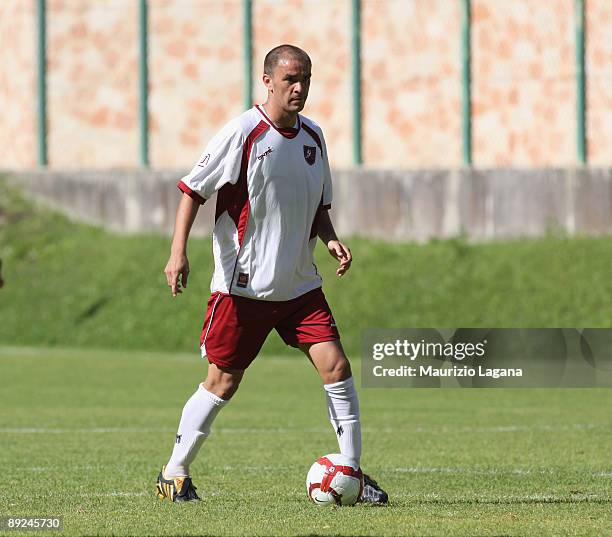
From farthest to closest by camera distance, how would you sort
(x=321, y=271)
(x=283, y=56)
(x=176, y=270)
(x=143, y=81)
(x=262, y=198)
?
(x=143, y=81) < (x=321, y=271) < (x=262, y=198) < (x=283, y=56) < (x=176, y=270)

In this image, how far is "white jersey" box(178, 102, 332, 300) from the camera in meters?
7.87

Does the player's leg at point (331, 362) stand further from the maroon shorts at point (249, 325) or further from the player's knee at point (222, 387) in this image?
the player's knee at point (222, 387)

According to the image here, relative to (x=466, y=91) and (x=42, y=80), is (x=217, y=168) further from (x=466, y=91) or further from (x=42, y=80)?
(x=42, y=80)

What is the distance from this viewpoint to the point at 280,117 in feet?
26.0

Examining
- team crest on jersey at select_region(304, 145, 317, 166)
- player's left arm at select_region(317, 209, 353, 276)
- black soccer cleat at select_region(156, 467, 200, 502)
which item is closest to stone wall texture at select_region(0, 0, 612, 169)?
player's left arm at select_region(317, 209, 353, 276)

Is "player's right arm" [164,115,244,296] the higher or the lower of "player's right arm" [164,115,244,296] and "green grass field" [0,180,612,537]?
the higher

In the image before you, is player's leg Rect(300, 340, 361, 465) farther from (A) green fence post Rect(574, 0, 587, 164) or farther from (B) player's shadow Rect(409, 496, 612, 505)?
(A) green fence post Rect(574, 0, 587, 164)

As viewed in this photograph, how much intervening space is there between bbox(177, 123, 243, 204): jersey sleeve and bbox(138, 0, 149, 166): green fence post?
17060mm

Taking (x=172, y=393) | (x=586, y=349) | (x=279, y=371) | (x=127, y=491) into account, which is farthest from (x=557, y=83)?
(x=127, y=491)

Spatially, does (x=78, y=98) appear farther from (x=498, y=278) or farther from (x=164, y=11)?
(x=498, y=278)

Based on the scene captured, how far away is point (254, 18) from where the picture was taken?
24656mm

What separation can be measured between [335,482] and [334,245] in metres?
1.22

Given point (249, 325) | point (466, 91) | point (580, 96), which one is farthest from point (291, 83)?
point (466, 91)

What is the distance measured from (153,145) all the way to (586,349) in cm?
881
